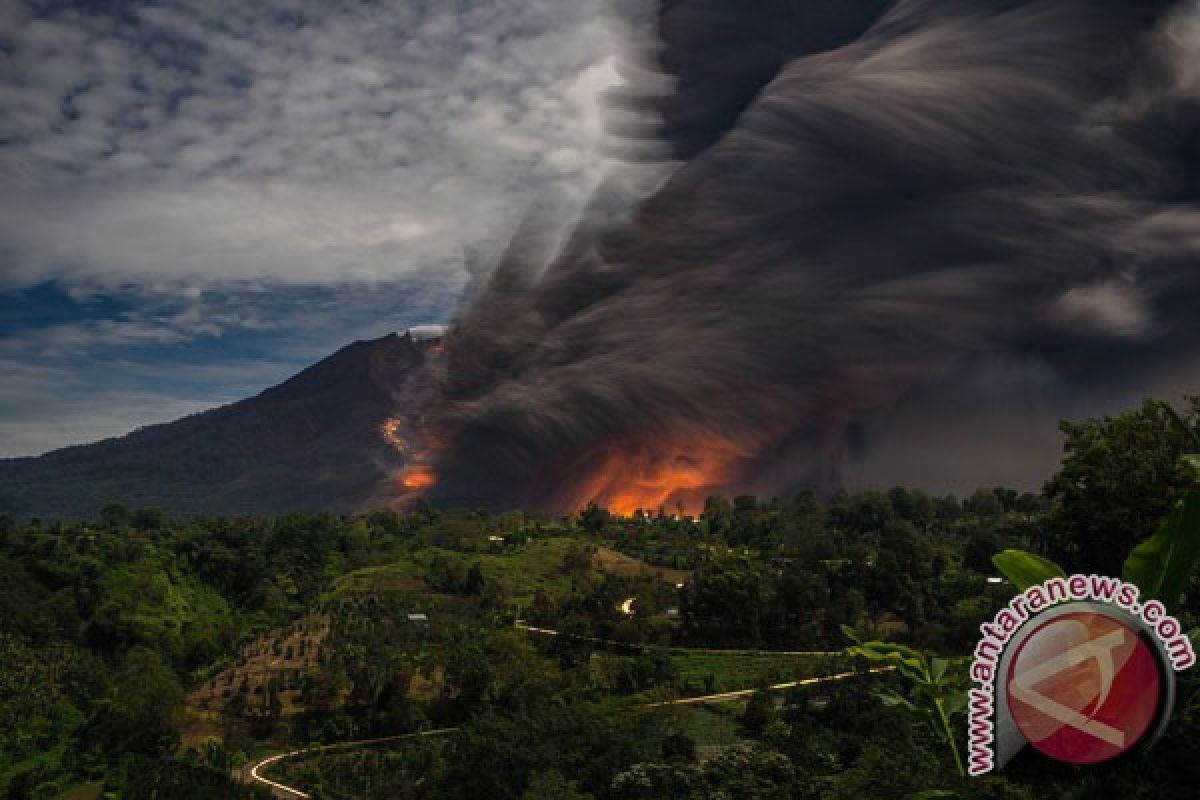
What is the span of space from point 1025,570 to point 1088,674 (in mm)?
565

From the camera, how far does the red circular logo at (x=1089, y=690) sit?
339 centimetres

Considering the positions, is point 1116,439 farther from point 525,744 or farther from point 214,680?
point 214,680

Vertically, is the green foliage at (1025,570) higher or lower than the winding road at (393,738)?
higher

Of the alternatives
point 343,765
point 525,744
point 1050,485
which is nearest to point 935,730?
point 1050,485

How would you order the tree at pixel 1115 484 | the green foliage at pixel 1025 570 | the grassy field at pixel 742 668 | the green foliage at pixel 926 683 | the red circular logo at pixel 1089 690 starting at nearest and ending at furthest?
the red circular logo at pixel 1089 690 → the green foliage at pixel 1025 570 → the green foliage at pixel 926 683 → the tree at pixel 1115 484 → the grassy field at pixel 742 668

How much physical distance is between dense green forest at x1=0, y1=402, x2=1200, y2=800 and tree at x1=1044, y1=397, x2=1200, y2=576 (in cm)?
9

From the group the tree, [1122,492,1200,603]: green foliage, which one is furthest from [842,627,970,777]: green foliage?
the tree

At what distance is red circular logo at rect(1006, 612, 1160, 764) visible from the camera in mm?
3387

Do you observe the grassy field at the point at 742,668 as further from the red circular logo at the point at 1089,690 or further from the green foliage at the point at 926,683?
the red circular logo at the point at 1089,690

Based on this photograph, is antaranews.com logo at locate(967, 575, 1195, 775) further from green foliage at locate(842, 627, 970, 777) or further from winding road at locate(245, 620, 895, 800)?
winding road at locate(245, 620, 895, 800)

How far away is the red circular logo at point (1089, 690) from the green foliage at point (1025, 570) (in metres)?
0.33

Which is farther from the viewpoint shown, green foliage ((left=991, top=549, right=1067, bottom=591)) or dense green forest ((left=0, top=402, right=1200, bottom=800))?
dense green forest ((left=0, top=402, right=1200, bottom=800))

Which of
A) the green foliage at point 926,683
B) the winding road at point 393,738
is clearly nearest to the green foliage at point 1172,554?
the green foliage at point 926,683

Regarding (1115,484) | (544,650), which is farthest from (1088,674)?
(544,650)
